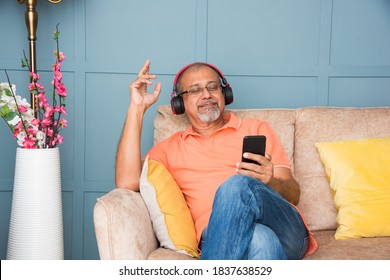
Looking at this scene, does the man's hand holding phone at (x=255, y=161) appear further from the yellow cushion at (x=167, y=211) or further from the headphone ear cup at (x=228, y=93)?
the headphone ear cup at (x=228, y=93)

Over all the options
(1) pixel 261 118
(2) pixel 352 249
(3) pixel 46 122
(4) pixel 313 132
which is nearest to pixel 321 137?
(4) pixel 313 132

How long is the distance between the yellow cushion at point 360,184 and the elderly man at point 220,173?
192 millimetres

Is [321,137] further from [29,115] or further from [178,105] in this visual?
[29,115]

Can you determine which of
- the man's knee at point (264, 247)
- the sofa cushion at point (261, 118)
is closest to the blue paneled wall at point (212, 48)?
the sofa cushion at point (261, 118)

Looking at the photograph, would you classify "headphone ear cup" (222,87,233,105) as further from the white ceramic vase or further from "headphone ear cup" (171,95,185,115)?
the white ceramic vase

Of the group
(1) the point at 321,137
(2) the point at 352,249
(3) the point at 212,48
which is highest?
(3) the point at 212,48

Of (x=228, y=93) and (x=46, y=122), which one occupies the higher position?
(x=228, y=93)

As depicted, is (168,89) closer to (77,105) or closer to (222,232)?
(77,105)

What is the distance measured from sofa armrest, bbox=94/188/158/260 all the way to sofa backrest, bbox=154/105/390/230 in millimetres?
629

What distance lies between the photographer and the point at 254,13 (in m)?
2.51

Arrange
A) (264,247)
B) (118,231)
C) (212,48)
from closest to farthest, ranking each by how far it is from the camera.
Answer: (264,247) → (118,231) → (212,48)

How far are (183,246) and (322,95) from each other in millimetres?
1276

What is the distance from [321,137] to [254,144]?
632mm

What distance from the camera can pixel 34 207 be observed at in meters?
1.94
